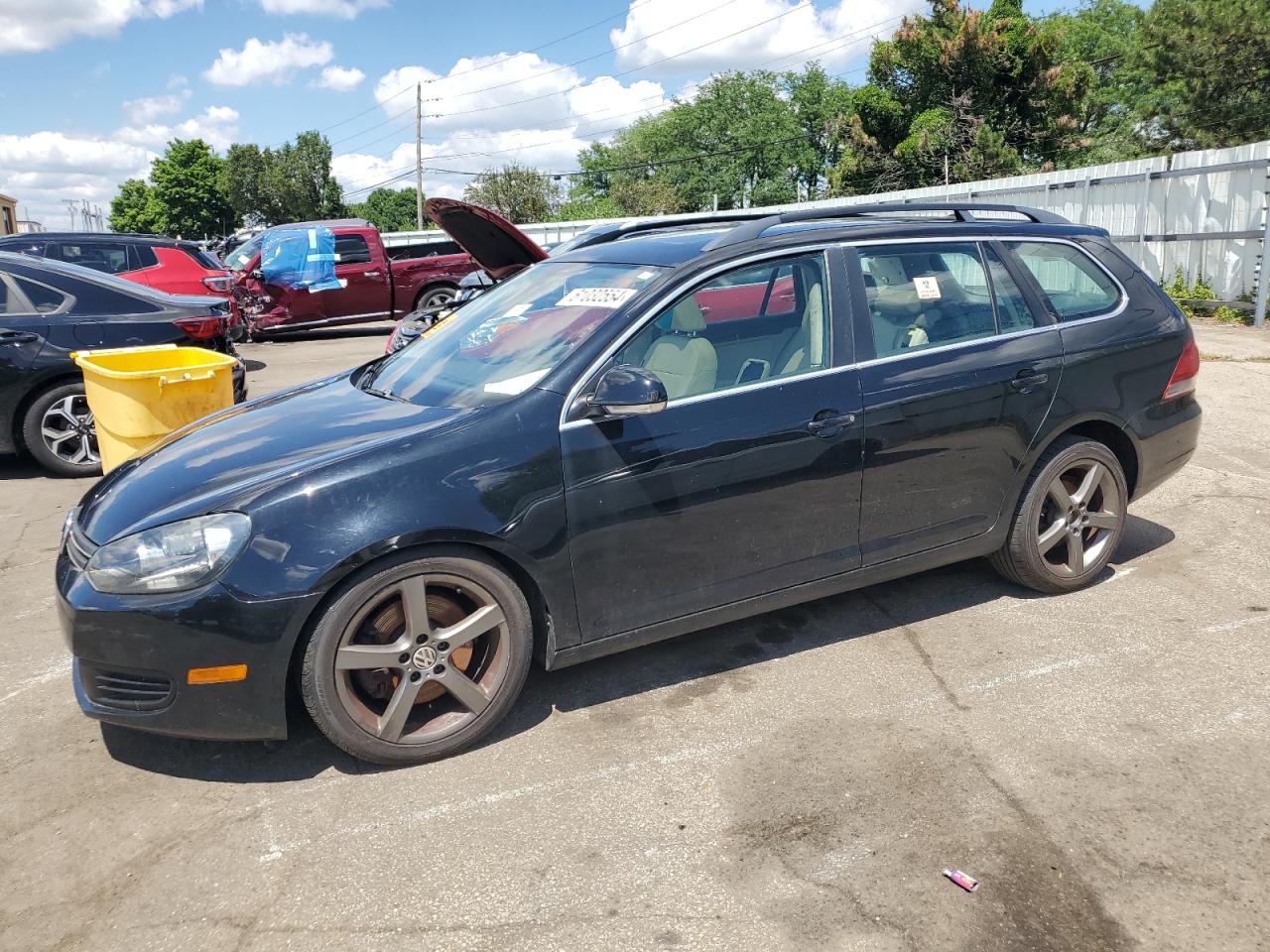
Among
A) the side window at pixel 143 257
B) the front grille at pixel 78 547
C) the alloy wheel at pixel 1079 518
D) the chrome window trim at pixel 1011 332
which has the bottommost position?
the alloy wheel at pixel 1079 518

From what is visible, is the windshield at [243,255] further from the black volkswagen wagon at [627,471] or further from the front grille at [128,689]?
the front grille at [128,689]

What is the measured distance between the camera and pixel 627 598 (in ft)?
11.2

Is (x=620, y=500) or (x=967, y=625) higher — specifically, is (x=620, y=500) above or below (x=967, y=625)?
above

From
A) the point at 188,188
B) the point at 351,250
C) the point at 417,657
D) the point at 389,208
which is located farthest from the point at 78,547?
the point at 389,208

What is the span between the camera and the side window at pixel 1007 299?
420 centimetres

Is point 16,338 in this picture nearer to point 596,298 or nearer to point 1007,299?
point 596,298

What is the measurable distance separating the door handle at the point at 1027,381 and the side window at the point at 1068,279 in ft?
1.21

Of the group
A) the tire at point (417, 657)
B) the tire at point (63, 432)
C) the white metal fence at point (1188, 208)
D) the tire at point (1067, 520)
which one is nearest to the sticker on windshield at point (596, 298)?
the tire at point (417, 657)

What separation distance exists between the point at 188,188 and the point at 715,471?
306 ft

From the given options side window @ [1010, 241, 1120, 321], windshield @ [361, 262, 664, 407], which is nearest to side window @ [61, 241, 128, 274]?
windshield @ [361, 262, 664, 407]

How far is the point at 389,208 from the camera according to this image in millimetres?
115812

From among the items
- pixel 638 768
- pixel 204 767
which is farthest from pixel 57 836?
pixel 638 768

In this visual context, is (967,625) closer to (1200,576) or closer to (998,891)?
(1200,576)

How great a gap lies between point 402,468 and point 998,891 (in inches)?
82.3
